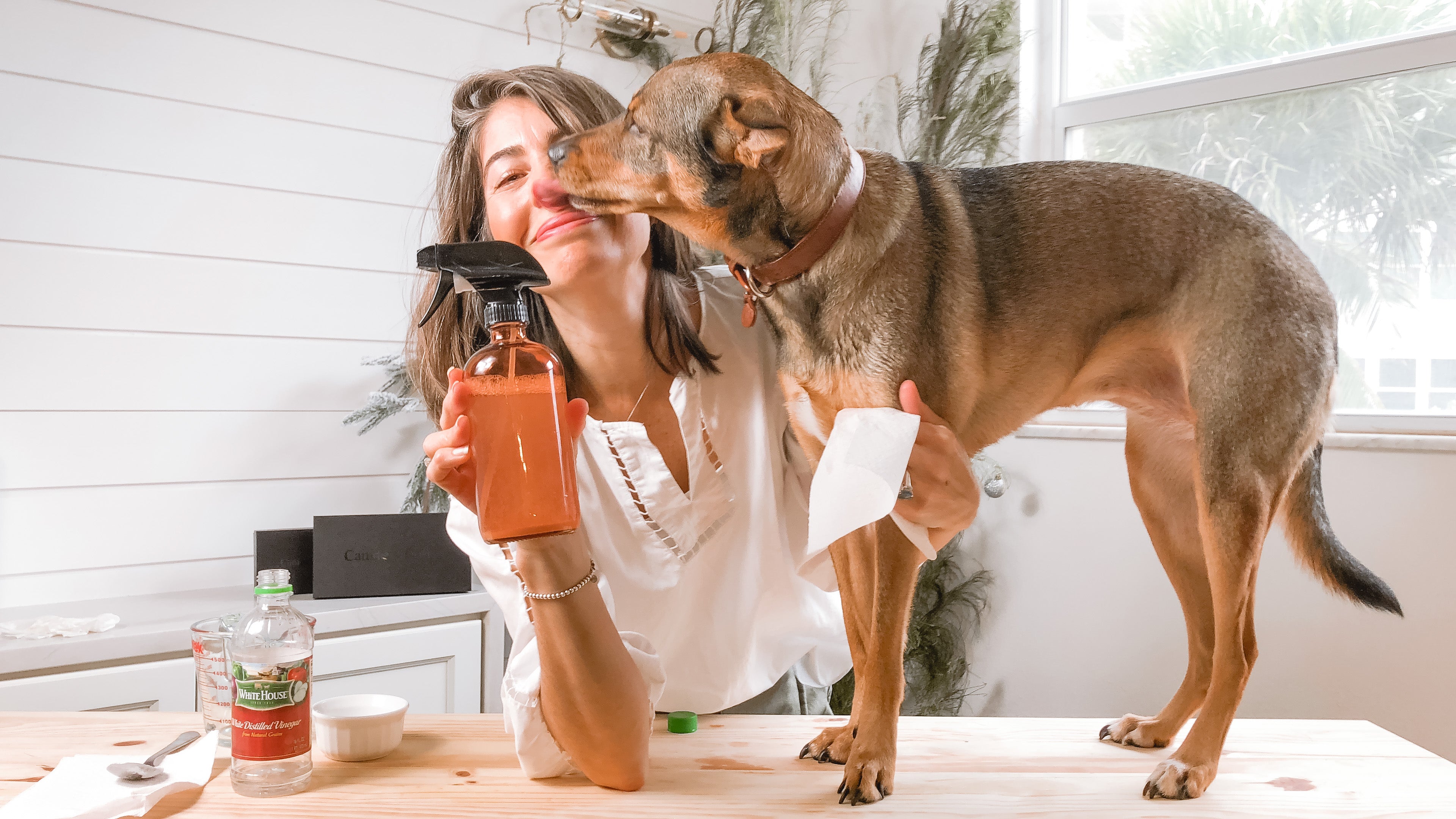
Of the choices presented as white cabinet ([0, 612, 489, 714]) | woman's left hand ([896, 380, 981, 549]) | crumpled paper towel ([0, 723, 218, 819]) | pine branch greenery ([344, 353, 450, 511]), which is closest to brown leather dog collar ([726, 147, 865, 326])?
woman's left hand ([896, 380, 981, 549])

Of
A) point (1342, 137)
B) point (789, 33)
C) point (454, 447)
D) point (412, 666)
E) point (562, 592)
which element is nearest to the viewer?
point (454, 447)

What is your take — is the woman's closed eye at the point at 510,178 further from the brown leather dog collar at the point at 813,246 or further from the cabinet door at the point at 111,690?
the cabinet door at the point at 111,690

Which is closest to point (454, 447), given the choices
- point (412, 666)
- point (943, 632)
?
point (412, 666)

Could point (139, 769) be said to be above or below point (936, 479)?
below

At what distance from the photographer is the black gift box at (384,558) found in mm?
2393

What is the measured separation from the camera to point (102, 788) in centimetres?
98

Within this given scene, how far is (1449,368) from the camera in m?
2.52

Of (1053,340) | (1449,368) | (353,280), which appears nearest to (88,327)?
(353,280)

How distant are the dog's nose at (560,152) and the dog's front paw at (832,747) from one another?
726mm

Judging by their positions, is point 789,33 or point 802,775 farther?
point 789,33

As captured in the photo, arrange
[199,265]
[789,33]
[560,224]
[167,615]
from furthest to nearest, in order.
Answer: [789,33]
[199,265]
[167,615]
[560,224]

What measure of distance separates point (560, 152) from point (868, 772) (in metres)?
0.75

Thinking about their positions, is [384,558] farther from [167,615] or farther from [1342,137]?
[1342,137]

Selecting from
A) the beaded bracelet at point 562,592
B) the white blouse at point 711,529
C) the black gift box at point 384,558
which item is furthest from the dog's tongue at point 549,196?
the black gift box at point 384,558
